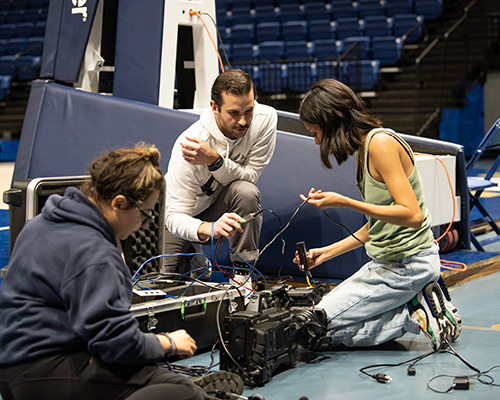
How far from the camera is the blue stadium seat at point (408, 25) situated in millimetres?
11531

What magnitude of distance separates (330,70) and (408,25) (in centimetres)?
187

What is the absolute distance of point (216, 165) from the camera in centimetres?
298

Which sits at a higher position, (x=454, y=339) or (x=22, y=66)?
(x=22, y=66)

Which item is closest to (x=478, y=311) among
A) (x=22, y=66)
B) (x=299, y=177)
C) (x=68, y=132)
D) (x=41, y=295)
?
(x=299, y=177)

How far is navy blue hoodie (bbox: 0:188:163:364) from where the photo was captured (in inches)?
61.1

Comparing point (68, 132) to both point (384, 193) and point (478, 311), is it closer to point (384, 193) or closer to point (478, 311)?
point (384, 193)

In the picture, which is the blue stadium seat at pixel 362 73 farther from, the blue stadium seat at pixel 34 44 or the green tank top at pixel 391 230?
the green tank top at pixel 391 230

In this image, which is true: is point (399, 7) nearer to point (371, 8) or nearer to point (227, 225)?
point (371, 8)

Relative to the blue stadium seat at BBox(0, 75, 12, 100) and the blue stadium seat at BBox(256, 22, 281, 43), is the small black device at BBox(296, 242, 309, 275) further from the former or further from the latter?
the blue stadium seat at BBox(0, 75, 12, 100)

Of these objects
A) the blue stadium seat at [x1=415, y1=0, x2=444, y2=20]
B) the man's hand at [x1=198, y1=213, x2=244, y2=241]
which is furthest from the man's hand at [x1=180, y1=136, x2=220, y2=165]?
the blue stadium seat at [x1=415, y1=0, x2=444, y2=20]

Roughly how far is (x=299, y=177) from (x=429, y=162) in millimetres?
796

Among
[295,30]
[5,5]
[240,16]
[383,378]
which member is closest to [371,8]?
[295,30]

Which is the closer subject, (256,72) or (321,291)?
(321,291)

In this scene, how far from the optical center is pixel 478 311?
3.13 m
